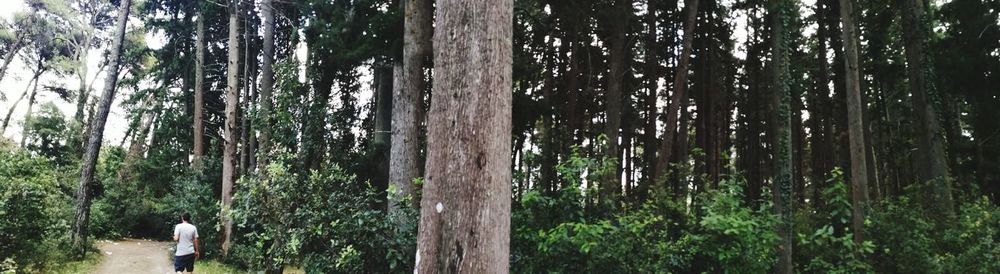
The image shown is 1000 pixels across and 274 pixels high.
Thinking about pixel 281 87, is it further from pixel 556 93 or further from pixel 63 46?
pixel 63 46

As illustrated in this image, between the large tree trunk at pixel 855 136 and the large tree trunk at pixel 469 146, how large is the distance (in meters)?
8.71

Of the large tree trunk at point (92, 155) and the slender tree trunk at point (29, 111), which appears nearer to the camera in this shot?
the large tree trunk at point (92, 155)

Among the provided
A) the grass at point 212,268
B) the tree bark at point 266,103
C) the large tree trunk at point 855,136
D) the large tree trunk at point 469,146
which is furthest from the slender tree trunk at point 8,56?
the large tree trunk at point 855,136

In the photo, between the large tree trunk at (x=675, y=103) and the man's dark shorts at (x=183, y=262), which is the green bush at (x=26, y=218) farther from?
the large tree trunk at (x=675, y=103)

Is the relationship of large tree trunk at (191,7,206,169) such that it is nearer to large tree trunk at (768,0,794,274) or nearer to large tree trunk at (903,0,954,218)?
large tree trunk at (768,0,794,274)

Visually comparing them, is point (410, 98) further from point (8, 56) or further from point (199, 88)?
point (8, 56)

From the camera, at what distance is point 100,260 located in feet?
48.3

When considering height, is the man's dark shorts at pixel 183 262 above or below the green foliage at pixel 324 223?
below

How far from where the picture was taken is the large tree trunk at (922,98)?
10.8 metres

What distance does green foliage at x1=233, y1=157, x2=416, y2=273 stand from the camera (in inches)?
262

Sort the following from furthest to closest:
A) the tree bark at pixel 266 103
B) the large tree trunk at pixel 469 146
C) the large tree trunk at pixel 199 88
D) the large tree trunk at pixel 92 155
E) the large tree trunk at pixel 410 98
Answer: the large tree trunk at pixel 199 88, the large tree trunk at pixel 92 155, the tree bark at pixel 266 103, the large tree trunk at pixel 410 98, the large tree trunk at pixel 469 146

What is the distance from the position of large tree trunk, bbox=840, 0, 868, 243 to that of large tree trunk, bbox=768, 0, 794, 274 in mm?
1121

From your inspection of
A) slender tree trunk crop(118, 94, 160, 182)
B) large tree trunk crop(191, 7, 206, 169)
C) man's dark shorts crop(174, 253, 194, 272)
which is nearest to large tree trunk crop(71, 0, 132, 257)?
large tree trunk crop(191, 7, 206, 169)

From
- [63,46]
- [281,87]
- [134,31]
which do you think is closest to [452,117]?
[281,87]
